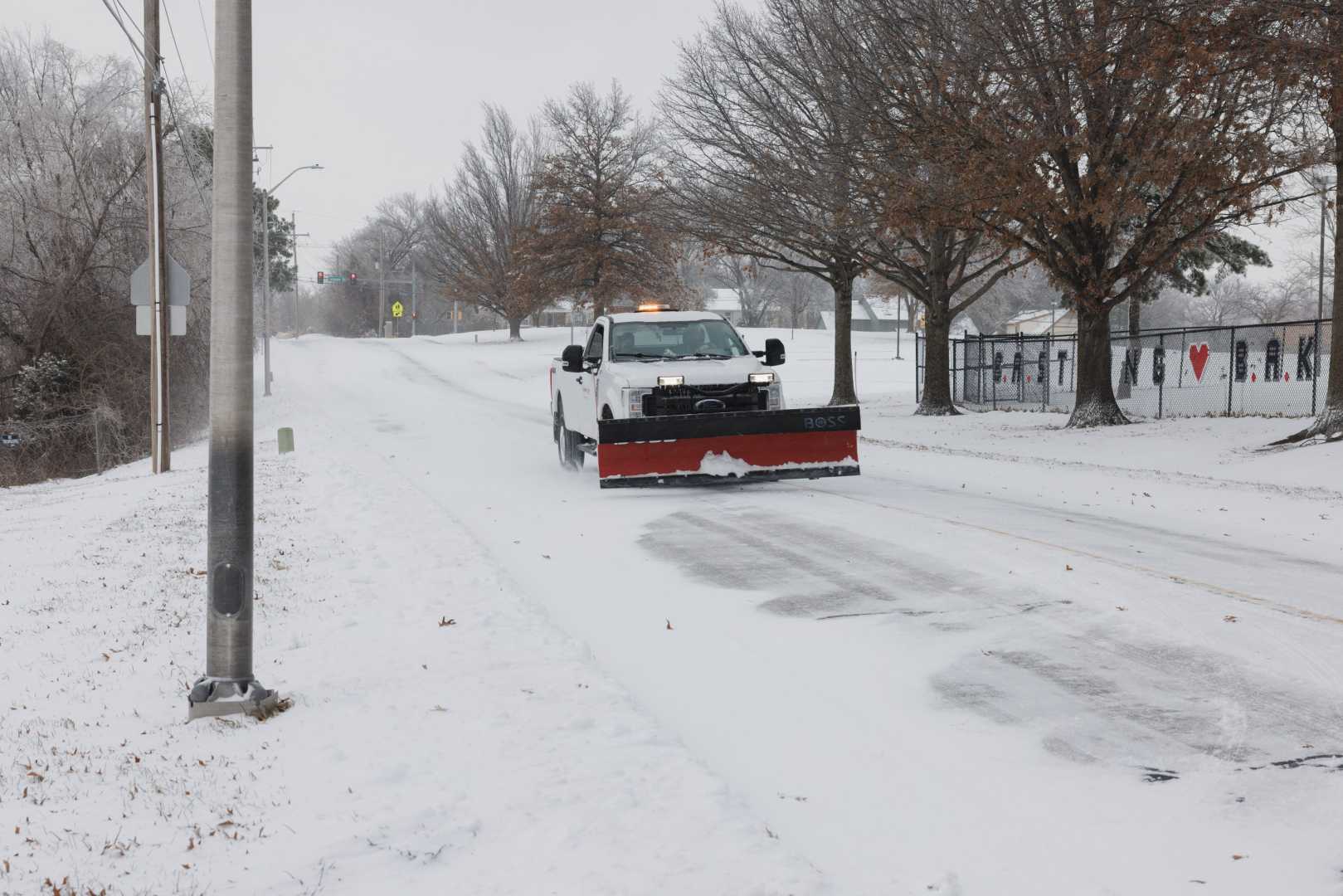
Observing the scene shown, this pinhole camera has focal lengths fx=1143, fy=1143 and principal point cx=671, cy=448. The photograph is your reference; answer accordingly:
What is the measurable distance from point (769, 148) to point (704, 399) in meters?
14.2

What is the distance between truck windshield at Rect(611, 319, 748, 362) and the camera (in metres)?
13.8

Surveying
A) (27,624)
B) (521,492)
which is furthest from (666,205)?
(27,624)

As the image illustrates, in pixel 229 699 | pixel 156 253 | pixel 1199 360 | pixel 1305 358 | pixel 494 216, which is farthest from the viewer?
pixel 494 216

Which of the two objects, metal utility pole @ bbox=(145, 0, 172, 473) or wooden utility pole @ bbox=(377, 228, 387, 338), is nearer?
metal utility pole @ bbox=(145, 0, 172, 473)

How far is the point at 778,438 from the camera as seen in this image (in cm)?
1286

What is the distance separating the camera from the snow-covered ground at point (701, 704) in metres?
3.91

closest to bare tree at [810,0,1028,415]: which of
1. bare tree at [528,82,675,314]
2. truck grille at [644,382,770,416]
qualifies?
truck grille at [644,382,770,416]

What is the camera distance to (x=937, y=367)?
90.3ft

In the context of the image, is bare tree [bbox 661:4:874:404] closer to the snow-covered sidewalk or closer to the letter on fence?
the letter on fence

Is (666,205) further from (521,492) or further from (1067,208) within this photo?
(521,492)

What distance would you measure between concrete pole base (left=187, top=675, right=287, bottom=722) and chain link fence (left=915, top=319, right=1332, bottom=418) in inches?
822

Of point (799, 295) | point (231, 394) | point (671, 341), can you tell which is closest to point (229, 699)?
point (231, 394)

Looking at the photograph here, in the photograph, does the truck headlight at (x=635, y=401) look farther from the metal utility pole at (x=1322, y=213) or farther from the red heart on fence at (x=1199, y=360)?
the red heart on fence at (x=1199, y=360)

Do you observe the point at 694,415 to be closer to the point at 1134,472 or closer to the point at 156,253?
the point at 1134,472
